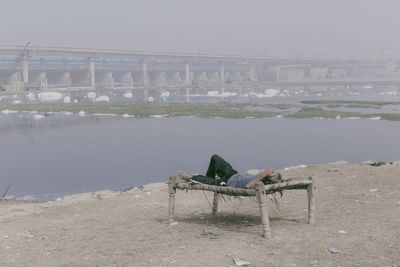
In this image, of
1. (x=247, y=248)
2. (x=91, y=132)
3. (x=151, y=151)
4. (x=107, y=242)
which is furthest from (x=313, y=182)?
(x=91, y=132)

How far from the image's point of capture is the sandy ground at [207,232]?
5.16 metres

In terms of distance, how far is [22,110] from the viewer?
194ft

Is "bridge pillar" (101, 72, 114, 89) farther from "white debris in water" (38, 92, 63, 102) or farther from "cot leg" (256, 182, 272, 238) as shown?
"cot leg" (256, 182, 272, 238)

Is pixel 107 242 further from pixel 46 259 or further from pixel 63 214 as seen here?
pixel 63 214

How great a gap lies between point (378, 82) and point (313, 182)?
142241mm

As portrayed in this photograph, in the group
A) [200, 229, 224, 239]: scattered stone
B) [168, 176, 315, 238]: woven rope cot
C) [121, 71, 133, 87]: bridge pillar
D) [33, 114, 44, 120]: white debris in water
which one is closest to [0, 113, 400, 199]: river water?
[33, 114, 44, 120]: white debris in water

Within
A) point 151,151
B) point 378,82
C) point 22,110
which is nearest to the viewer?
point 151,151

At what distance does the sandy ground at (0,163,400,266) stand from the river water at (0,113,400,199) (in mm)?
8381

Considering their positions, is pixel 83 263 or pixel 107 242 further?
pixel 107 242

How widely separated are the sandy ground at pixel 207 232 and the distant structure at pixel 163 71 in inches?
3306

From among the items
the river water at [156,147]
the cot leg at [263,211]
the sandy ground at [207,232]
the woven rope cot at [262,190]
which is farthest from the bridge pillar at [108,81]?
the cot leg at [263,211]

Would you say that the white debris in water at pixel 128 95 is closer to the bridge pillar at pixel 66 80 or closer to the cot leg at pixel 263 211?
the bridge pillar at pixel 66 80

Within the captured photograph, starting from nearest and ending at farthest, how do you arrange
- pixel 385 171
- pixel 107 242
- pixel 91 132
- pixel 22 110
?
1. pixel 107 242
2. pixel 385 171
3. pixel 91 132
4. pixel 22 110

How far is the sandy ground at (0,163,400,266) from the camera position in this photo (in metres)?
5.16
